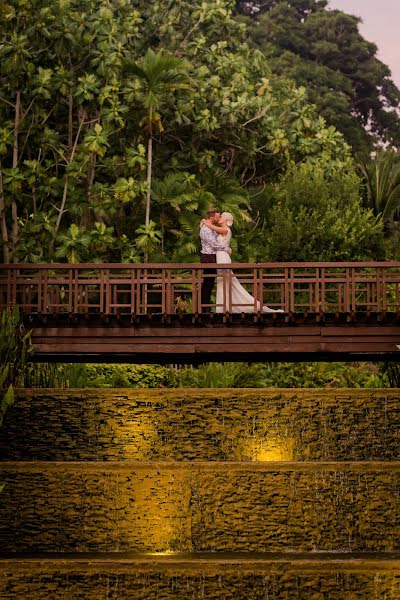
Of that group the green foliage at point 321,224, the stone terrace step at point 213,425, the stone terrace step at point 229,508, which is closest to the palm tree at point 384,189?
the green foliage at point 321,224

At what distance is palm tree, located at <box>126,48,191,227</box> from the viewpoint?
105 ft

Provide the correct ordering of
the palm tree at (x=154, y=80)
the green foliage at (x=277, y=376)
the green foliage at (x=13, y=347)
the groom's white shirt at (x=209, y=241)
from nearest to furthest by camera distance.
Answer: the green foliage at (x=13, y=347) → the groom's white shirt at (x=209, y=241) → the green foliage at (x=277, y=376) → the palm tree at (x=154, y=80)

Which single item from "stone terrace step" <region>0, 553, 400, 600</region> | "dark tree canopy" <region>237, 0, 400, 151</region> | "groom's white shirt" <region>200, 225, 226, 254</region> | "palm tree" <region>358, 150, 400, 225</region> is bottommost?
"stone terrace step" <region>0, 553, 400, 600</region>

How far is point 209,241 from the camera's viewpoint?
21.1 metres

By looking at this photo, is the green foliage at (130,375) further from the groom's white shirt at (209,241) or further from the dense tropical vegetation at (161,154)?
the groom's white shirt at (209,241)

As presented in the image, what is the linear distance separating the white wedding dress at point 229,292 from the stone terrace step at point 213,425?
13.1 feet

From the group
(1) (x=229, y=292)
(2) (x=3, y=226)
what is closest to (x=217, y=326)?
(1) (x=229, y=292)

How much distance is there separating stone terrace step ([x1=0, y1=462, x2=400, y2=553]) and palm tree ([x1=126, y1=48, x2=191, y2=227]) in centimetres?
1793

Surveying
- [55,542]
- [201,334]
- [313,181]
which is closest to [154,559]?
[55,542]

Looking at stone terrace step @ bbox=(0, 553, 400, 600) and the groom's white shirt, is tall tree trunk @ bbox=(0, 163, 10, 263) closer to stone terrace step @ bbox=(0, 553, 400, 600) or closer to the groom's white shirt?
the groom's white shirt

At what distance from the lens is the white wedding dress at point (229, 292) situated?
2011 centimetres

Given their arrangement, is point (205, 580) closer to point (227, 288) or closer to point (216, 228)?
point (227, 288)

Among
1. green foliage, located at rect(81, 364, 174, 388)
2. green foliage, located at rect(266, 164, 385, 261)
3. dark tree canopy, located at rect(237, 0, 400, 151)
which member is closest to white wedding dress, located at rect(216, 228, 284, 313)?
green foliage, located at rect(81, 364, 174, 388)

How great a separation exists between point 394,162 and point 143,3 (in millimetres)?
9373
